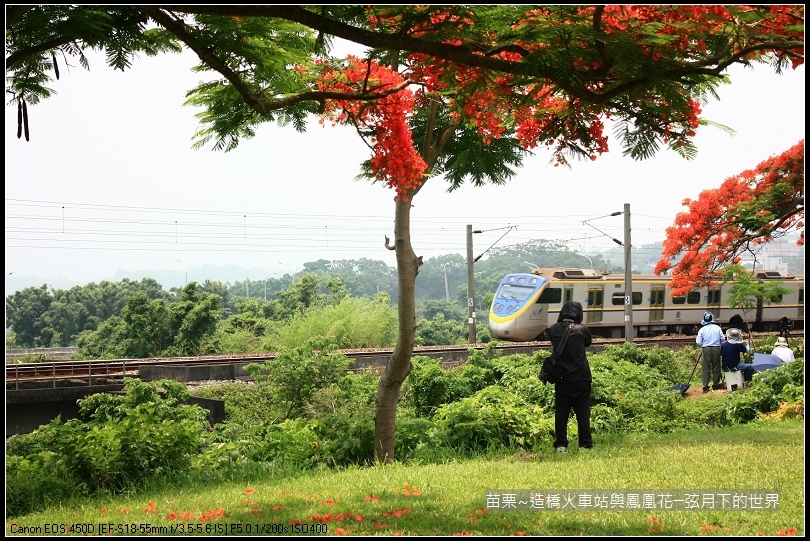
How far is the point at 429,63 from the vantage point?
4633 mm

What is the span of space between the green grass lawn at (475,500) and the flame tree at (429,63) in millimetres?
1757

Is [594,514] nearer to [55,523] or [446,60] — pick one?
[446,60]

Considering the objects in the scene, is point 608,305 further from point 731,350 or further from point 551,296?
point 731,350

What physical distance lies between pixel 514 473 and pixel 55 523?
124 inches

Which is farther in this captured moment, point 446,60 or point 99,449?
point 99,449

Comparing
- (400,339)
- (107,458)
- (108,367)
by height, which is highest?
(400,339)

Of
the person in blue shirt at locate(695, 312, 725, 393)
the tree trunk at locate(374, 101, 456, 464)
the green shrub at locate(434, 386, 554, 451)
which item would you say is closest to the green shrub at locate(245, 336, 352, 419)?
the green shrub at locate(434, 386, 554, 451)

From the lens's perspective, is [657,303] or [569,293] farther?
[657,303]

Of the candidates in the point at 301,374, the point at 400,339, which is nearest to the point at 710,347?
the point at 301,374

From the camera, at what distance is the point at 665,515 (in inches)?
172

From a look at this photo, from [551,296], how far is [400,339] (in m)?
18.4

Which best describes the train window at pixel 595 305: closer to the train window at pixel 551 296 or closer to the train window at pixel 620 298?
the train window at pixel 620 298

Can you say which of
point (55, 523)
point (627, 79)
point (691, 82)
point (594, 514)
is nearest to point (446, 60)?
point (627, 79)

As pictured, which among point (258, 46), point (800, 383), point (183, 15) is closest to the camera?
point (183, 15)
